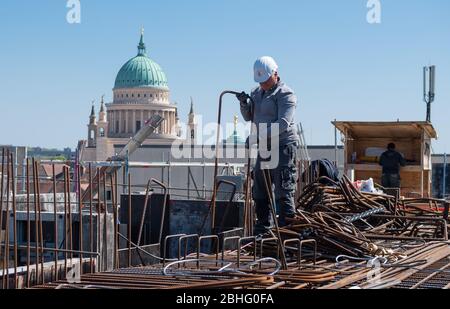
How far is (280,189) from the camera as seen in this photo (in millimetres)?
8164

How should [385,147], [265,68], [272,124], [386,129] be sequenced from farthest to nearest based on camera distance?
[385,147]
[386,129]
[272,124]
[265,68]

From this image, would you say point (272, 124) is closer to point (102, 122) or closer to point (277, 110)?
point (277, 110)

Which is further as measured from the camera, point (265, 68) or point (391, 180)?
point (391, 180)

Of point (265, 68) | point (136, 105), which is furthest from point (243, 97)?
point (136, 105)

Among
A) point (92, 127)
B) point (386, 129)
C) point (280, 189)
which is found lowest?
point (280, 189)

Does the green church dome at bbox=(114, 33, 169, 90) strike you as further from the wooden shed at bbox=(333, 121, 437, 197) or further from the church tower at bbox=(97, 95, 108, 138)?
the wooden shed at bbox=(333, 121, 437, 197)

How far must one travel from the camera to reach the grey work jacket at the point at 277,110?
7984 millimetres

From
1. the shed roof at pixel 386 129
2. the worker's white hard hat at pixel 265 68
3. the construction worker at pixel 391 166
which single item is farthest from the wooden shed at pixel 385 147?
the worker's white hard hat at pixel 265 68

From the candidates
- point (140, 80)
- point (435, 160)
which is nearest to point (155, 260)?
point (435, 160)

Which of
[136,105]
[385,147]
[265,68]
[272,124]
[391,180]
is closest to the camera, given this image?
[265,68]

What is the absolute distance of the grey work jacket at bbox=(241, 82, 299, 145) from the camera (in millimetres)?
7984

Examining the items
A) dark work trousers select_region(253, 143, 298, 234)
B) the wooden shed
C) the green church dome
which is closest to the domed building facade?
the green church dome

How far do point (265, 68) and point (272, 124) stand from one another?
0.52 m
